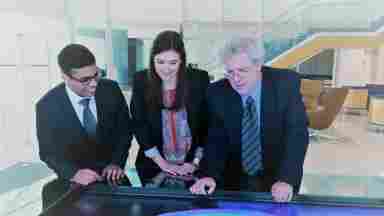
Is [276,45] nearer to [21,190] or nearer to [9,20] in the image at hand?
[9,20]

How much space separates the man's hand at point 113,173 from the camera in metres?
2.04

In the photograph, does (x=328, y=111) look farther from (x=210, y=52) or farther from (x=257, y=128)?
(x=257, y=128)

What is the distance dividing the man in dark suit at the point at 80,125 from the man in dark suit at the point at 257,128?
56 centimetres

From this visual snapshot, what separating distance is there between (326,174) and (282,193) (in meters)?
3.62

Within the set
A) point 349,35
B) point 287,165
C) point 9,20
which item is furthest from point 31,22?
point 349,35

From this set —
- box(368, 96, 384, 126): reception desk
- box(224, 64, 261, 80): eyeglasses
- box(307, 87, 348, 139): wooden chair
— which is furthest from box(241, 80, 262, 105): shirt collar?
box(368, 96, 384, 126): reception desk

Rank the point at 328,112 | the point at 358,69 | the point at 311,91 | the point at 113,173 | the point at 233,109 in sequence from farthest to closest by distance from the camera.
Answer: the point at 358,69 → the point at 311,91 → the point at 328,112 → the point at 113,173 → the point at 233,109

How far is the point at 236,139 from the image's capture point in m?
1.87

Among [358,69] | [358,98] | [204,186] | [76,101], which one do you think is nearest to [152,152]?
[76,101]

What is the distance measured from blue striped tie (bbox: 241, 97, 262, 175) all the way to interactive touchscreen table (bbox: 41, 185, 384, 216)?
12.0 inches

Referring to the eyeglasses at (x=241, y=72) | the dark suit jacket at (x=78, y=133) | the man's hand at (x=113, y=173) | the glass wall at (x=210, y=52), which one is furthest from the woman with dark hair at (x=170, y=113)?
the glass wall at (x=210, y=52)

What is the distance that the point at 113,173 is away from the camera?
2062 millimetres

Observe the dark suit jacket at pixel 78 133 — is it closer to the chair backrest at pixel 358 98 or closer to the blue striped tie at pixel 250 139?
the blue striped tie at pixel 250 139

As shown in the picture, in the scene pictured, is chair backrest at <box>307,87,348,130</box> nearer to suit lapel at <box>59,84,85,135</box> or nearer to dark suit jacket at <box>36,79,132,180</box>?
dark suit jacket at <box>36,79,132,180</box>
